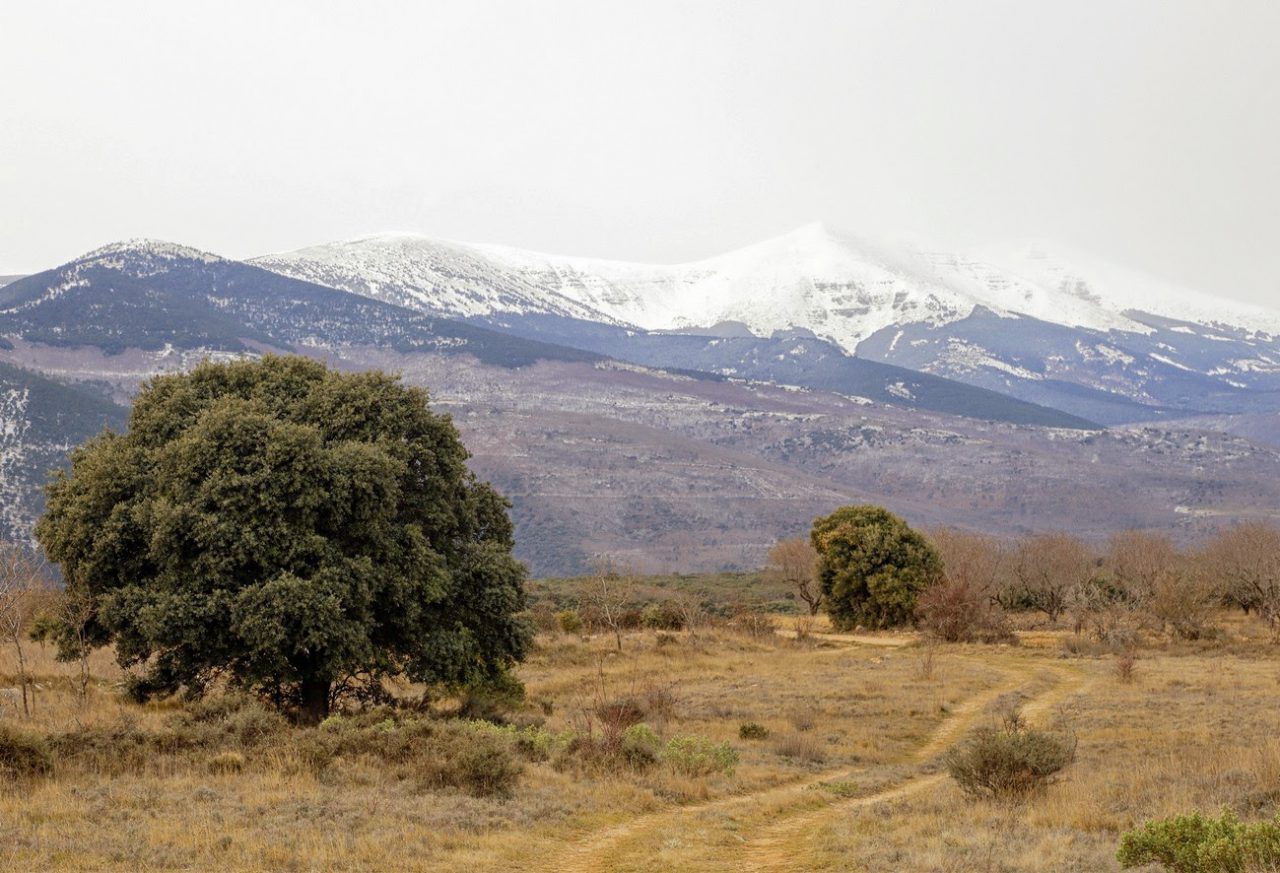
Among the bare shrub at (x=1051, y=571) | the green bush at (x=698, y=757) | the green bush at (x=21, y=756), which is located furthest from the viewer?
the bare shrub at (x=1051, y=571)

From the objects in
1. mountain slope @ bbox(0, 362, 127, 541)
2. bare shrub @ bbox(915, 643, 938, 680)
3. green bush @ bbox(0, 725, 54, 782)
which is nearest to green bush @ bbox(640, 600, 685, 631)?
bare shrub @ bbox(915, 643, 938, 680)

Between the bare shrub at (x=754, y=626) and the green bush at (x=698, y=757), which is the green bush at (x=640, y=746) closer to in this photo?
the green bush at (x=698, y=757)

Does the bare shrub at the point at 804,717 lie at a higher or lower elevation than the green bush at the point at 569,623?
higher

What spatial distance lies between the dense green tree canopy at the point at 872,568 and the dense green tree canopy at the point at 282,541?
4241 centimetres

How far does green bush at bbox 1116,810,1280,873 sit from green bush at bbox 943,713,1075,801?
545 cm

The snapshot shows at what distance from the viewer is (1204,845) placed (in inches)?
397

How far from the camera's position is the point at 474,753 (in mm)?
16516

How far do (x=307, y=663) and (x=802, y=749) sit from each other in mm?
10317

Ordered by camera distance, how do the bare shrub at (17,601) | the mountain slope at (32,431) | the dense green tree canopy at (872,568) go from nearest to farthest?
the bare shrub at (17,601)
the dense green tree canopy at (872,568)
the mountain slope at (32,431)

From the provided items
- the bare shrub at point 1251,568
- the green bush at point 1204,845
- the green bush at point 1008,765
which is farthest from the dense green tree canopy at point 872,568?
the green bush at point 1204,845

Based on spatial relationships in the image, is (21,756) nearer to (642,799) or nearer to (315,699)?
(315,699)

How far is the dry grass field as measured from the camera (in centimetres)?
1245

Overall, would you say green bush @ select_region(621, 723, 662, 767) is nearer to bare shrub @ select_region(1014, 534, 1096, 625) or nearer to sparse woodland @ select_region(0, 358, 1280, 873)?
sparse woodland @ select_region(0, 358, 1280, 873)

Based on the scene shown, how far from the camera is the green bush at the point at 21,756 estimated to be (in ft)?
51.2
